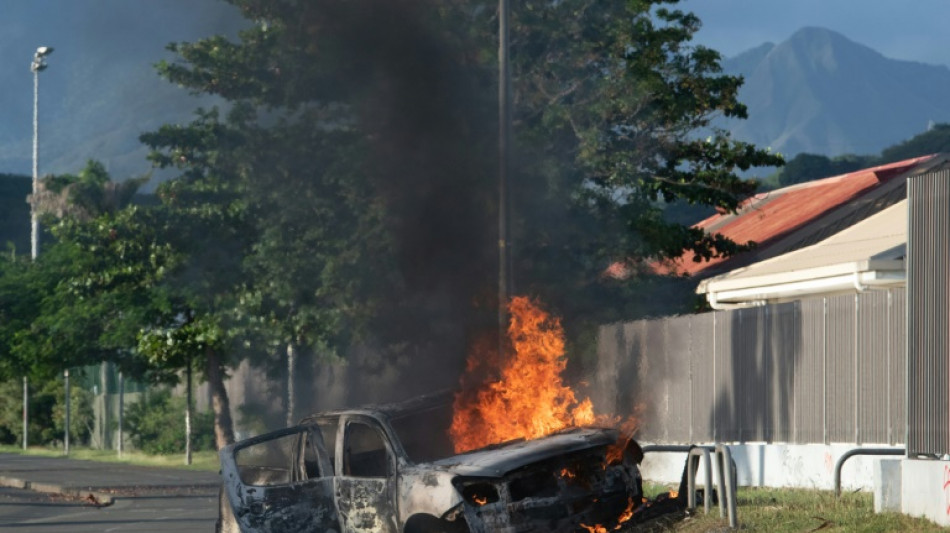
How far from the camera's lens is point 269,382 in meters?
39.0

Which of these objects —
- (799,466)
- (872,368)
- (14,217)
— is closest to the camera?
(872,368)

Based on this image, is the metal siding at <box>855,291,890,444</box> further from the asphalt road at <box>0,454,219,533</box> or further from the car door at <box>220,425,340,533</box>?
the asphalt road at <box>0,454,219,533</box>

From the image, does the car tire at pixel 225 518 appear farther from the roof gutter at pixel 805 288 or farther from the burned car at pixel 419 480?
the roof gutter at pixel 805 288

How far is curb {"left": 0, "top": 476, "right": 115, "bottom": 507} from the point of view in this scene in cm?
2419

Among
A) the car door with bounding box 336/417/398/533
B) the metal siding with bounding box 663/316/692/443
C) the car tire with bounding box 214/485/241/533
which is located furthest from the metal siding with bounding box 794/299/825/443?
the car tire with bounding box 214/485/241/533

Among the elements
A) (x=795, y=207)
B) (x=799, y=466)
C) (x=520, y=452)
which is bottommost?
(x=799, y=466)

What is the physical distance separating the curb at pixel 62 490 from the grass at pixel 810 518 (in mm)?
13134

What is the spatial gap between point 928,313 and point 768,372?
23.8 feet

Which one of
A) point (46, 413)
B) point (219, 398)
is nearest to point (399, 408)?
point (219, 398)

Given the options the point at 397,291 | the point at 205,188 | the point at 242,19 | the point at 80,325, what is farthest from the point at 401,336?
the point at 80,325

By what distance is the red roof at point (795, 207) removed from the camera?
28516 mm

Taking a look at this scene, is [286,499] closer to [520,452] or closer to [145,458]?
[520,452]

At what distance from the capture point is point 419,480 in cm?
1098

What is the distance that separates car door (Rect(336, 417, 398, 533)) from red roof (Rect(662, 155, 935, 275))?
15679mm
